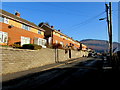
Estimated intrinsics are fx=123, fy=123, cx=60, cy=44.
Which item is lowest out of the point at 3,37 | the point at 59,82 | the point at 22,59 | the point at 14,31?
the point at 59,82

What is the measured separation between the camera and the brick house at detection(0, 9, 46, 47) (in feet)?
71.4

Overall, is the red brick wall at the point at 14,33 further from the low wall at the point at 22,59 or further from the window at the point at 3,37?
the low wall at the point at 22,59

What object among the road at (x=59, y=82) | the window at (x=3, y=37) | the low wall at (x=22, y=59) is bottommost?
the road at (x=59, y=82)

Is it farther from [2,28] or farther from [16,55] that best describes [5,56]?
[2,28]

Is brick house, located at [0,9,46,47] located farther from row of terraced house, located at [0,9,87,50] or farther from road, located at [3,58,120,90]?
road, located at [3,58,120,90]

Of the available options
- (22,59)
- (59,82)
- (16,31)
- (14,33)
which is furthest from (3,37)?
(59,82)

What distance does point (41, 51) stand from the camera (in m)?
20.1

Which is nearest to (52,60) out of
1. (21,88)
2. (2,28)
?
(2,28)

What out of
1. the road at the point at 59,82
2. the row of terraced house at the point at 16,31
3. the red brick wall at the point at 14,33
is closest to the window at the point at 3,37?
the row of terraced house at the point at 16,31

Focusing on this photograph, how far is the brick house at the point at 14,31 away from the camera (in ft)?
71.4

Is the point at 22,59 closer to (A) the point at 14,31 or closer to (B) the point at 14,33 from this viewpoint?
(B) the point at 14,33

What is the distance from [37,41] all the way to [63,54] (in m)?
7.18

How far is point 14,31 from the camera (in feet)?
79.9

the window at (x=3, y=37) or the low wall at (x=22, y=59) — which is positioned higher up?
the window at (x=3, y=37)
